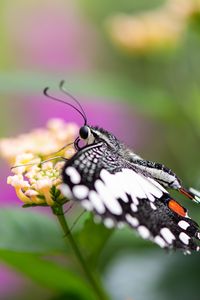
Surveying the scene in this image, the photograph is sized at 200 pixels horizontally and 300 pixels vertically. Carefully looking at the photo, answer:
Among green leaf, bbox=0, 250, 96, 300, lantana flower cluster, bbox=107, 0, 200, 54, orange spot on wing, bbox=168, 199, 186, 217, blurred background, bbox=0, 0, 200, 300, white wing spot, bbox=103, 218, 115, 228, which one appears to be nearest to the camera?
white wing spot, bbox=103, 218, 115, 228

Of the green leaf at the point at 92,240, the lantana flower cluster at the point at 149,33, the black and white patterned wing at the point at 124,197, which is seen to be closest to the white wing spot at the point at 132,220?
the black and white patterned wing at the point at 124,197

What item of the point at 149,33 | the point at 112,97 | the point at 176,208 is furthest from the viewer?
the point at 149,33

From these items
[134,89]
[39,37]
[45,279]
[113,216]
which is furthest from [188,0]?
[39,37]

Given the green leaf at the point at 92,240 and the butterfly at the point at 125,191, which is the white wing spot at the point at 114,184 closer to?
the butterfly at the point at 125,191

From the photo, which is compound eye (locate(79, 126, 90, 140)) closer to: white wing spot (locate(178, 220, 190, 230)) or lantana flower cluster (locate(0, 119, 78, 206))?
lantana flower cluster (locate(0, 119, 78, 206))

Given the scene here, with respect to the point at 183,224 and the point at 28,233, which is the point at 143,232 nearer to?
the point at 183,224

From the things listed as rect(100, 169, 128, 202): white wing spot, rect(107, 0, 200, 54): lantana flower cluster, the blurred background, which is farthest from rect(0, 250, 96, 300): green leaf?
rect(107, 0, 200, 54): lantana flower cluster

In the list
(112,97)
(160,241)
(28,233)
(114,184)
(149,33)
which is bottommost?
(160,241)

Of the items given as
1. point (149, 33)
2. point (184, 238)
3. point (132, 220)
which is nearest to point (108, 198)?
point (132, 220)
